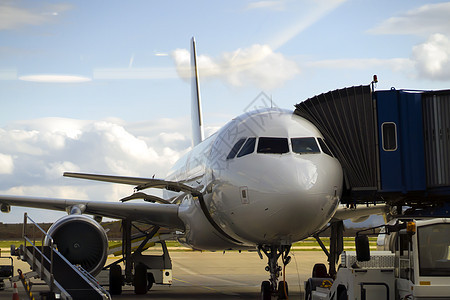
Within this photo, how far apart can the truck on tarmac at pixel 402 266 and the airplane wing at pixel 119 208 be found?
850 centimetres

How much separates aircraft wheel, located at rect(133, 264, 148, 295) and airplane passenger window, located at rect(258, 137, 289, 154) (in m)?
7.47

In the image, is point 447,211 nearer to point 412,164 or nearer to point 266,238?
point 412,164

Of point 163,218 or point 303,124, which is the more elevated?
point 303,124

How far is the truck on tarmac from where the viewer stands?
342 inches

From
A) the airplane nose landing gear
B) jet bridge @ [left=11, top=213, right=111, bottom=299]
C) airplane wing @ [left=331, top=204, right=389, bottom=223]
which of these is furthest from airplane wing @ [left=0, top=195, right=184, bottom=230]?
the airplane nose landing gear

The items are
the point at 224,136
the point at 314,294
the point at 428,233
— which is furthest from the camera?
the point at 224,136

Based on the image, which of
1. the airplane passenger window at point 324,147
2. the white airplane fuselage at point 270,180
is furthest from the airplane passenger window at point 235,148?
the airplane passenger window at point 324,147

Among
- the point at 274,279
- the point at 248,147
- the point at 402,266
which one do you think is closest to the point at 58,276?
the point at 274,279

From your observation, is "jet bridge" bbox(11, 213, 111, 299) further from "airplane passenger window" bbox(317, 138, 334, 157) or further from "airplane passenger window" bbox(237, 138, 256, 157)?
"airplane passenger window" bbox(317, 138, 334, 157)

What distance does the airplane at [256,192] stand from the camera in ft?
39.9

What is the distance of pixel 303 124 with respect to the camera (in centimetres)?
1387

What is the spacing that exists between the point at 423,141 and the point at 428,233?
464cm

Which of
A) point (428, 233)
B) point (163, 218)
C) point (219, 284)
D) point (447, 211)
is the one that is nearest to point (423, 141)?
point (447, 211)

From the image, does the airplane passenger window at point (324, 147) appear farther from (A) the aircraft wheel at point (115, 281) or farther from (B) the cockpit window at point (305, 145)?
(A) the aircraft wheel at point (115, 281)
